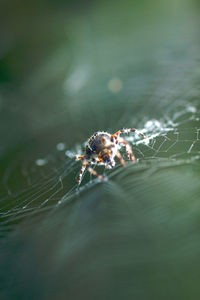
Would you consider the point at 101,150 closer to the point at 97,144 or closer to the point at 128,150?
the point at 97,144

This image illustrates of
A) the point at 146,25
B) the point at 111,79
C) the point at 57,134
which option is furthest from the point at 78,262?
the point at 146,25

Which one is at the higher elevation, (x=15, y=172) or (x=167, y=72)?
(x=167, y=72)

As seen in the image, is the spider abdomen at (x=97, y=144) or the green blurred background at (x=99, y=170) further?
the spider abdomen at (x=97, y=144)

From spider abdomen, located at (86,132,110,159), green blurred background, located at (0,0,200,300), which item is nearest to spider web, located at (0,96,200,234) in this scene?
green blurred background, located at (0,0,200,300)

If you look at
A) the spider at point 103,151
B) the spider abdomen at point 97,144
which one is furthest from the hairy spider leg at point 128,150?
the spider abdomen at point 97,144

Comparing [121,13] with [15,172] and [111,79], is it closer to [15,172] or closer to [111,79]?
[111,79]

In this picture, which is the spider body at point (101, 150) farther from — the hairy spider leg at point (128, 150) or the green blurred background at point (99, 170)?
the green blurred background at point (99, 170)

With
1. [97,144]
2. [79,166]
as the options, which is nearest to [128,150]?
[97,144]

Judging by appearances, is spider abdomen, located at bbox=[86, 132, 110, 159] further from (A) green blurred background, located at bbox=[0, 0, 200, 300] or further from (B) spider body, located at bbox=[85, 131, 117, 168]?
(A) green blurred background, located at bbox=[0, 0, 200, 300]
